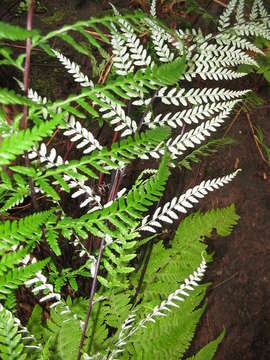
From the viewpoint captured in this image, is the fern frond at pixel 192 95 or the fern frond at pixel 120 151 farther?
the fern frond at pixel 192 95

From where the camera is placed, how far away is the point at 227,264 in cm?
183

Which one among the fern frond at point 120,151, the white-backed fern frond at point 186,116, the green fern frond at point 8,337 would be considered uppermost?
the white-backed fern frond at point 186,116

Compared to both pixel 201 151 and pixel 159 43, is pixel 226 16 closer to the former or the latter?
pixel 159 43

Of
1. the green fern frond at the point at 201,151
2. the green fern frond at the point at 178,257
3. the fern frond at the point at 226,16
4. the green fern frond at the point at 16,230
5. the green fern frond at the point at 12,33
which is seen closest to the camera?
the green fern frond at the point at 12,33

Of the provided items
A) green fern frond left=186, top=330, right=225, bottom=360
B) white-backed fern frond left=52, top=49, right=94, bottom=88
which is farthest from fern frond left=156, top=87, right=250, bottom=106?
green fern frond left=186, top=330, right=225, bottom=360

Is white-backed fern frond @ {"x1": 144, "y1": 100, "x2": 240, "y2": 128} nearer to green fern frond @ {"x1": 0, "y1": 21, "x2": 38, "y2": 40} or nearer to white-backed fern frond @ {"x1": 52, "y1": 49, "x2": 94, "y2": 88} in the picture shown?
white-backed fern frond @ {"x1": 52, "y1": 49, "x2": 94, "y2": 88}

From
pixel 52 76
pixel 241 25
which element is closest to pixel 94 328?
pixel 241 25

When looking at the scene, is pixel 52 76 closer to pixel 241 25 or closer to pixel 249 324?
pixel 241 25

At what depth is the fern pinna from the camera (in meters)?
0.72

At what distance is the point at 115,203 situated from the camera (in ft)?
2.75

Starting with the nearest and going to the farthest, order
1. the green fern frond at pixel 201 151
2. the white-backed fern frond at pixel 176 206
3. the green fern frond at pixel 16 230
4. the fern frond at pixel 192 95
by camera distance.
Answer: the green fern frond at pixel 16 230, the white-backed fern frond at pixel 176 206, the fern frond at pixel 192 95, the green fern frond at pixel 201 151

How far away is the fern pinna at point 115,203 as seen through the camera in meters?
0.72

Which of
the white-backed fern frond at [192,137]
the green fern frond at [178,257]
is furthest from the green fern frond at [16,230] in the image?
the green fern frond at [178,257]

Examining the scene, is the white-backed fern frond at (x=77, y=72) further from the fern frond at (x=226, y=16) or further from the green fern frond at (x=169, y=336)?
the green fern frond at (x=169, y=336)
